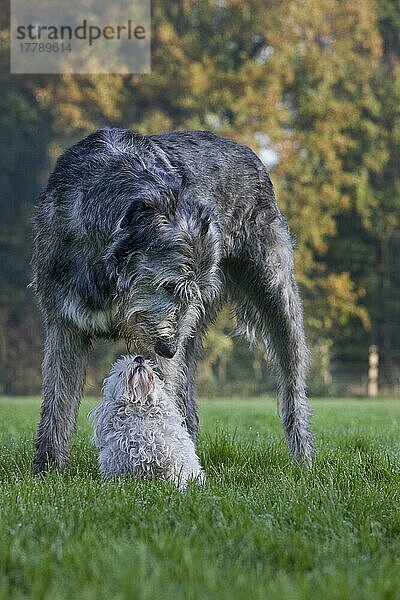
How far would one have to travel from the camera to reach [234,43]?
2547 cm

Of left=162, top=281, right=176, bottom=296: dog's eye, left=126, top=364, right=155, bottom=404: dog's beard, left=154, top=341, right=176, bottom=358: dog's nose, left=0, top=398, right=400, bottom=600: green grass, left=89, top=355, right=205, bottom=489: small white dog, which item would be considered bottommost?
left=0, top=398, right=400, bottom=600: green grass

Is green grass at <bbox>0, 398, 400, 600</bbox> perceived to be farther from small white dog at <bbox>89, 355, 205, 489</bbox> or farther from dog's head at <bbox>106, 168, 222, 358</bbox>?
dog's head at <bbox>106, 168, 222, 358</bbox>

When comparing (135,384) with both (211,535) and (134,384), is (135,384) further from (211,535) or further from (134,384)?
(211,535)

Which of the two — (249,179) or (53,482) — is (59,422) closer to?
(53,482)

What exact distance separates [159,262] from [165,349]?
0.44m

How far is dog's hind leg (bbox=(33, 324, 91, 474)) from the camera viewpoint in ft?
16.6

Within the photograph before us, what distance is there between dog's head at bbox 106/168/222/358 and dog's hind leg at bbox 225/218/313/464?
1395 mm

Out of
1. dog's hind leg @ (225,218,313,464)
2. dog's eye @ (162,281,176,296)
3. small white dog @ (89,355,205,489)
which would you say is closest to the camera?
small white dog @ (89,355,205,489)

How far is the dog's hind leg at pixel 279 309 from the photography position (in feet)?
19.7

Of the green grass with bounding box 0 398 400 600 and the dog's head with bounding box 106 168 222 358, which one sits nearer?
the green grass with bounding box 0 398 400 600

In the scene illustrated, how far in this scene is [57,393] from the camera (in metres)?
5.09

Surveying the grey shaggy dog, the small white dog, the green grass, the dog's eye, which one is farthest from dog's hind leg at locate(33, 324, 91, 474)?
the dog's eye

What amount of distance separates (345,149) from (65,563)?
2408 centimetres

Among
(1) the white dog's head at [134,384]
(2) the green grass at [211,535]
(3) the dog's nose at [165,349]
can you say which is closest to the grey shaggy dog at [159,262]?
(3) the dog's nose at [165,349]
